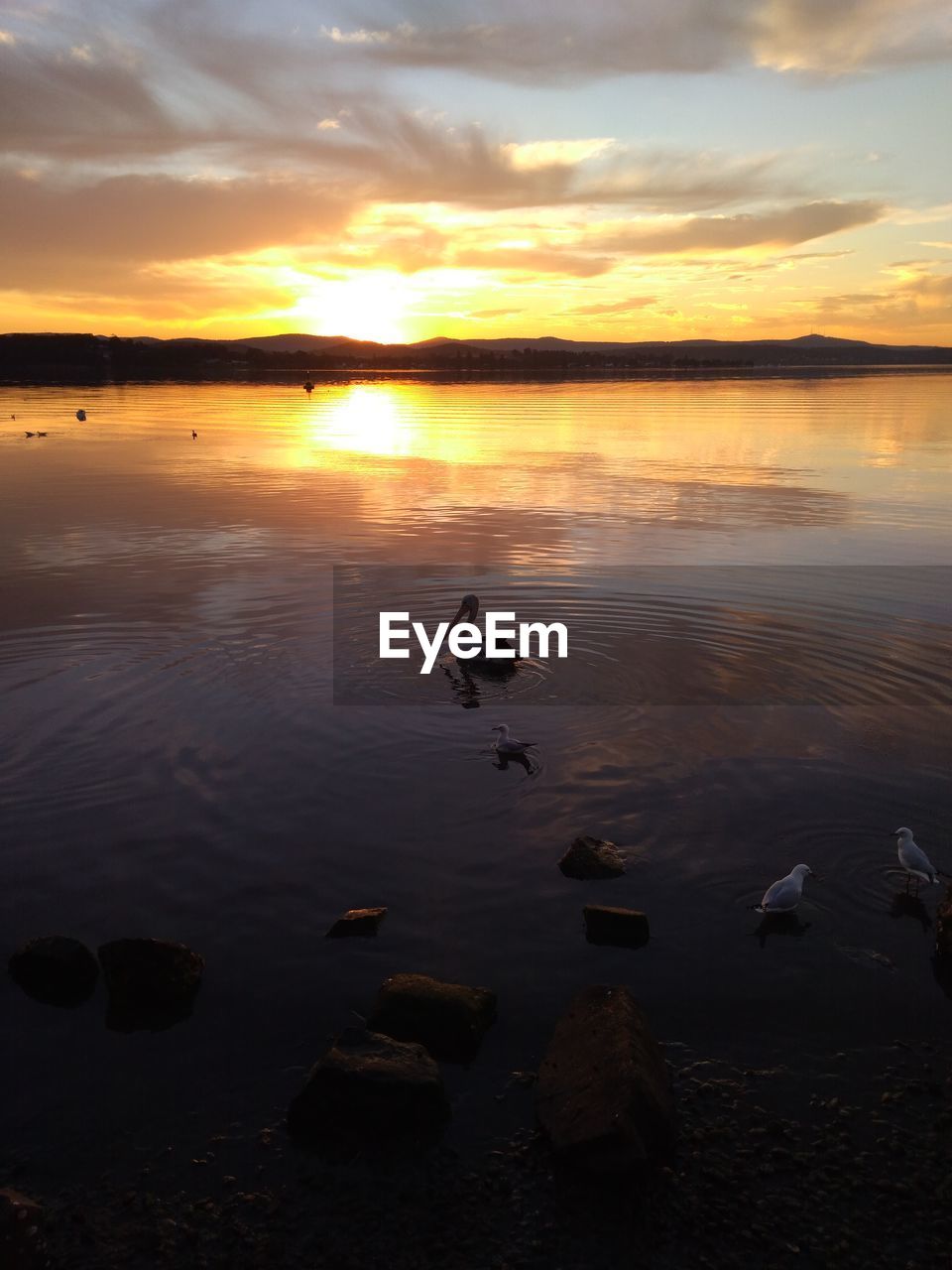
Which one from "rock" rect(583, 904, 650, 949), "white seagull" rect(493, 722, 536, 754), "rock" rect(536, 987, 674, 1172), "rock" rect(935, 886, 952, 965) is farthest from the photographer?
"white seagull" rect(493, 722, 536, 754)

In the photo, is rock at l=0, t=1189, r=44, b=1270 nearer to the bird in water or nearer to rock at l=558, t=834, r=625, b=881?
rock at l=558, t=834, r=625, b=881

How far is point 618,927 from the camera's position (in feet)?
32.7

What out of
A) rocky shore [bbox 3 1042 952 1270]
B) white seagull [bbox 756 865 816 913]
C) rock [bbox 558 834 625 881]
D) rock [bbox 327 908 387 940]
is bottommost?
rocky shore [bbox 3 1042 952 1270]

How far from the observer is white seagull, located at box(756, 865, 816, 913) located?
1009 cm

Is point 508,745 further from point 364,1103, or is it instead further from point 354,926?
point 364,1103

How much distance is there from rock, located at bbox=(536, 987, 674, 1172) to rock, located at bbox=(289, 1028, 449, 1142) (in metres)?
0.94

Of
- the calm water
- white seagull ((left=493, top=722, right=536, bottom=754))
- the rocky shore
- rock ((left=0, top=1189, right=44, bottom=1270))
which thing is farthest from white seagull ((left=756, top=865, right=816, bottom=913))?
rock ((left=0, top=1189, right=44, bottom=1270))

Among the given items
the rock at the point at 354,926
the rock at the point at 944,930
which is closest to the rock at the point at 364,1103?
the rock at the point at 354,926

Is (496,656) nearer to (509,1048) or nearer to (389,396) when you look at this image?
(509,1048)

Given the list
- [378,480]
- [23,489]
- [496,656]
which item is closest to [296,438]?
[378,480]

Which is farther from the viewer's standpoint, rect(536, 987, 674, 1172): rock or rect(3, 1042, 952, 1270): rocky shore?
rect(536, 987, 674, 1172): rock

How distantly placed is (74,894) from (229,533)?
2163 centimetres

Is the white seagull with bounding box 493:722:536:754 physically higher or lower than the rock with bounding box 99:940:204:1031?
higher

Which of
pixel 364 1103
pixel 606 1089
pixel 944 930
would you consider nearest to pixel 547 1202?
pixel 606 1089
